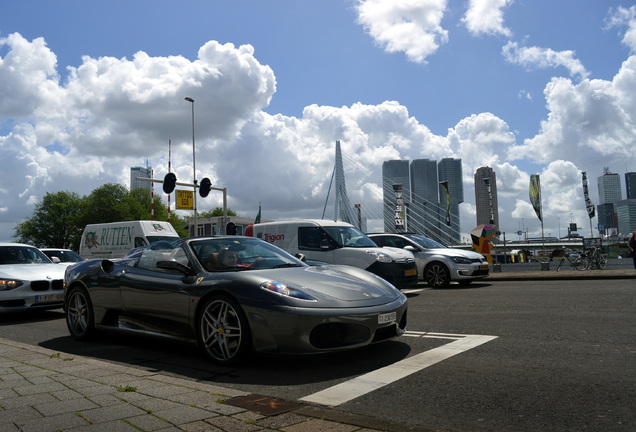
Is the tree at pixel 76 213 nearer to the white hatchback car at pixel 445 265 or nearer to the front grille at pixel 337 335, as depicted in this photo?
the white hatchback car at pixel 445 265

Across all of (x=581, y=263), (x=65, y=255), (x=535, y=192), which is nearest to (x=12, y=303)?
(x=65, y=255)

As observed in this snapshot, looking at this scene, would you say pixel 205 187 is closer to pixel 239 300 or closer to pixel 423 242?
pixel 423 242

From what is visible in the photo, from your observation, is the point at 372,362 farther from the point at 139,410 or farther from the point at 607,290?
the point at 607,290

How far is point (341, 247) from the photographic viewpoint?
39.2ft

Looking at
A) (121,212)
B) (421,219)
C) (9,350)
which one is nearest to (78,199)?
(121,212)

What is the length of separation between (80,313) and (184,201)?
32169 millimetres

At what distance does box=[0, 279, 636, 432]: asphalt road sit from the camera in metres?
3.26

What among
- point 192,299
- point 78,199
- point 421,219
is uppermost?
point 78,199

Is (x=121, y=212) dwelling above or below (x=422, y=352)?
above

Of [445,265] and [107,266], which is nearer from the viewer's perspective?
[107,266]

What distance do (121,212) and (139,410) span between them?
76966mm

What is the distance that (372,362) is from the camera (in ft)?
15.4

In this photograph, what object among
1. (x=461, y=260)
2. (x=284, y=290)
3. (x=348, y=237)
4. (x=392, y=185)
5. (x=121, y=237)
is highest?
(x=392, y=185)

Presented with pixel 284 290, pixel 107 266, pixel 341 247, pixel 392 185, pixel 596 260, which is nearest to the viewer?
pixel 284 290
